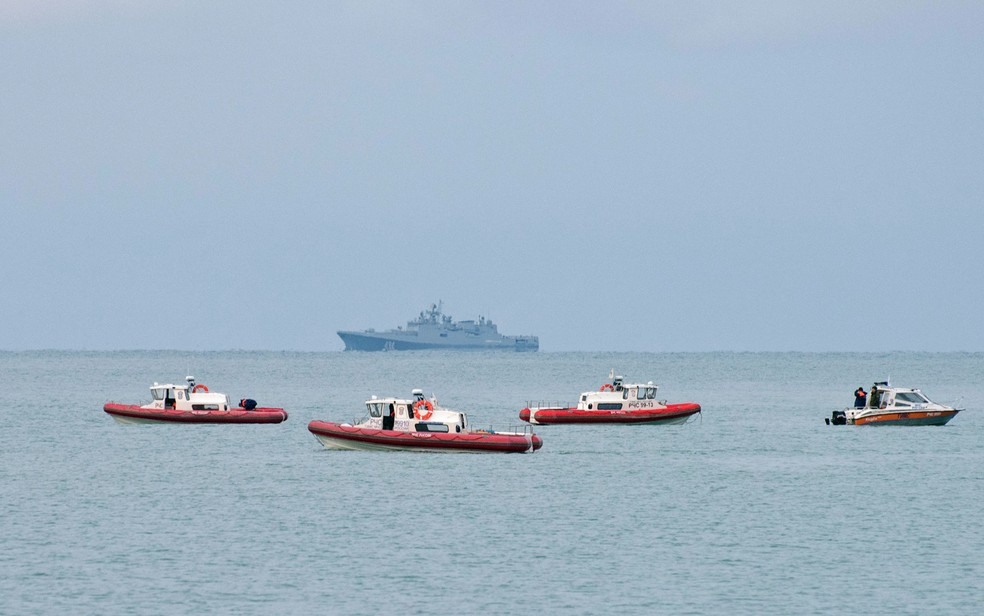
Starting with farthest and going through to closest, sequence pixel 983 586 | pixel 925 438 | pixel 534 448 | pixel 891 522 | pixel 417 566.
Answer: pixel 925 438
pixel 534 448
pixel 891 522
pixel 417 566
pixel 983 586

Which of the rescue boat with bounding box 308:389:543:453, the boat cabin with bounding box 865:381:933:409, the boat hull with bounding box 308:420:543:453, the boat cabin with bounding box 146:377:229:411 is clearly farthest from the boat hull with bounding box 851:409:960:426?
the boat cabin with bounding box 146:377:229:411

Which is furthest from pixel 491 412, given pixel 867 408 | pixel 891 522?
pixel 891 522

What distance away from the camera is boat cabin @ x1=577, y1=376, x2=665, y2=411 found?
8356cm

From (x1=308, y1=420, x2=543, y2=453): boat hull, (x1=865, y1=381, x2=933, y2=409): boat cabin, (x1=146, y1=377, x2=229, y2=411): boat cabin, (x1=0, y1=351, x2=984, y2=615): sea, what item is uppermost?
(x1=865, y1=381, x2=933, y2=409): boat cabin

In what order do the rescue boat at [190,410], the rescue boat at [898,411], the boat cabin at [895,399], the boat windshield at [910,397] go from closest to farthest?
1. the rescue boat at [898,411]
2. the boat cabin at [895,399]
3. the boat windshield at [910,397]
4. the rescue boat at [190,410]

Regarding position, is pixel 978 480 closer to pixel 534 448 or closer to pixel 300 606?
pixel 534 448

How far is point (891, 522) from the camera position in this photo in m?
46.1

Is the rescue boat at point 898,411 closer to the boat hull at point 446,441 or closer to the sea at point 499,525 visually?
the sea at point 499,525

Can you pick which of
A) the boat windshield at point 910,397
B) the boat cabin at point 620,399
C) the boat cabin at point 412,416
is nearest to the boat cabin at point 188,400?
the boat cabin at point 620,399

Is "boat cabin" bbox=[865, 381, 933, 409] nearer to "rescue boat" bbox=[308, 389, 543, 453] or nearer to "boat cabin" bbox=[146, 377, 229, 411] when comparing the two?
"rescue boat" bbox=[308, 389, 543, 453]

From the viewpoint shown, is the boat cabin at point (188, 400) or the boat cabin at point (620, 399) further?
the boat cabin at point (188, 400)

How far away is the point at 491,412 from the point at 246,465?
50.2m

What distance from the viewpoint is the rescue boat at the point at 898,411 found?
7969 centimetres

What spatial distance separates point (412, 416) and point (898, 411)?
30.3m
